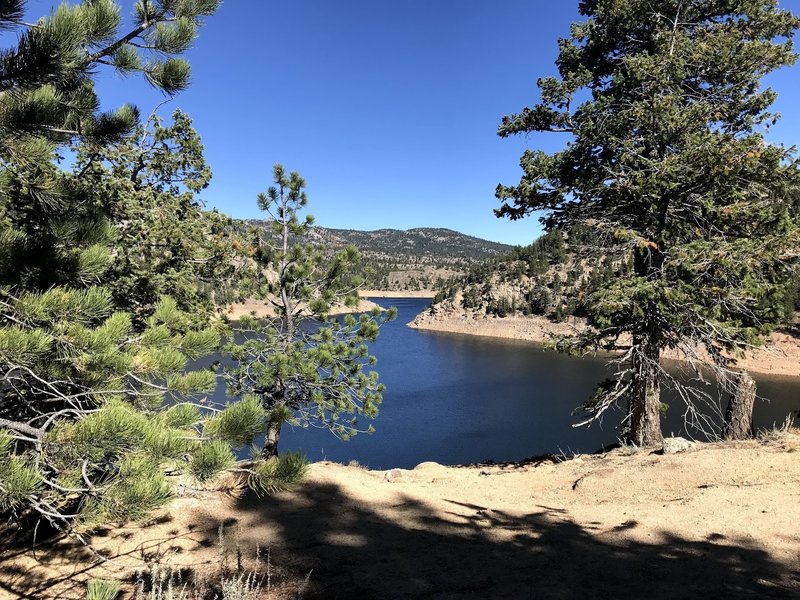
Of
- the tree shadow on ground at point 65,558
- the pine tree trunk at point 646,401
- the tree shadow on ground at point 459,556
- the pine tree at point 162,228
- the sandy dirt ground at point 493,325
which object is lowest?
the sandy dirt ground at point 493,325

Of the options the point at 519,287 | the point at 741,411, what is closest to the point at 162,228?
the point at 741,411

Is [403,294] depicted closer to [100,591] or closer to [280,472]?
[280,472]

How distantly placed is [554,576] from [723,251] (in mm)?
5830

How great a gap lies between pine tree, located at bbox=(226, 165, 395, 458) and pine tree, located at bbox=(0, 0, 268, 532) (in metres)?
5.54

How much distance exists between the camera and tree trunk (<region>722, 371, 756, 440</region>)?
9031mm

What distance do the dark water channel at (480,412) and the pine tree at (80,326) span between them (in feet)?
39.4

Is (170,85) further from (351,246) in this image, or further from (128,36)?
(351,246)

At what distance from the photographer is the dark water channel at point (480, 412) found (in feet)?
82.6

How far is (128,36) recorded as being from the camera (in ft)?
11.1

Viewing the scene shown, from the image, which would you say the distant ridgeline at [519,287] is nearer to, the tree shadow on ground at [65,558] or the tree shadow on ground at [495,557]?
the tree shadow on ground at [495,557]

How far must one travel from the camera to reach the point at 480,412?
3356cm

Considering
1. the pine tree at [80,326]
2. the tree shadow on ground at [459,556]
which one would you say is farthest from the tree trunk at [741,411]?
the pine tree at [80,326]

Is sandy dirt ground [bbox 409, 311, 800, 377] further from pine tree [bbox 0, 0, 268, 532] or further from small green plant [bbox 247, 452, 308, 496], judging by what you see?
pine tree [bbox 0, 0, 268, 532]

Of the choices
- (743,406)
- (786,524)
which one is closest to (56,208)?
(786,524)
